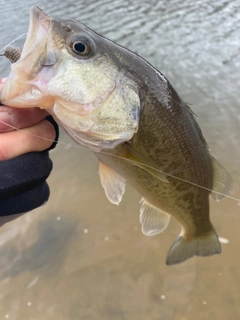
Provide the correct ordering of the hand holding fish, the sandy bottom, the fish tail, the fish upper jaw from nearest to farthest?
the fish upper jaw, the hand holding fish, the fish tail, the sandy bottom

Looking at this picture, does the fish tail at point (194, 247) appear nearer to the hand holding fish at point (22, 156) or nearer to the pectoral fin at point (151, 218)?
the pectoral fin at point (151, 218)

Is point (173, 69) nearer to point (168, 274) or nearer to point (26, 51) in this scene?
point (168, 274)

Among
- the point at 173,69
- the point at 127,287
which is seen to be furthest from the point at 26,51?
the point at 173,69

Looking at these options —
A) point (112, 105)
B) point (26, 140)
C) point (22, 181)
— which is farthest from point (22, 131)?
point (112, 105)

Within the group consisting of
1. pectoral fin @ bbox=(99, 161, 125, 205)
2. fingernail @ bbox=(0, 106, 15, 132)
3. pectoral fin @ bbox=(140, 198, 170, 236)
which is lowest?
pectoral fin @ bbox=(140, 198, 170, 236)

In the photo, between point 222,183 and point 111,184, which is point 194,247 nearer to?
point 222,183

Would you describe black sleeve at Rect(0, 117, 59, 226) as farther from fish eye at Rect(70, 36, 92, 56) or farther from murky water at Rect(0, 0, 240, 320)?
murky water at Rect(0, 0, 240, 320)

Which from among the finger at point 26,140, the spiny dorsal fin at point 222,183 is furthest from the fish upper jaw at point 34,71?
the spiny dorsal fin at point 222,183

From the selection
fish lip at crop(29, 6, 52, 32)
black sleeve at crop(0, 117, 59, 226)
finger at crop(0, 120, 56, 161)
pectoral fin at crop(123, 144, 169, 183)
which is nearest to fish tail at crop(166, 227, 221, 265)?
pectoral fin at crop(123, 144, 169, 183)
